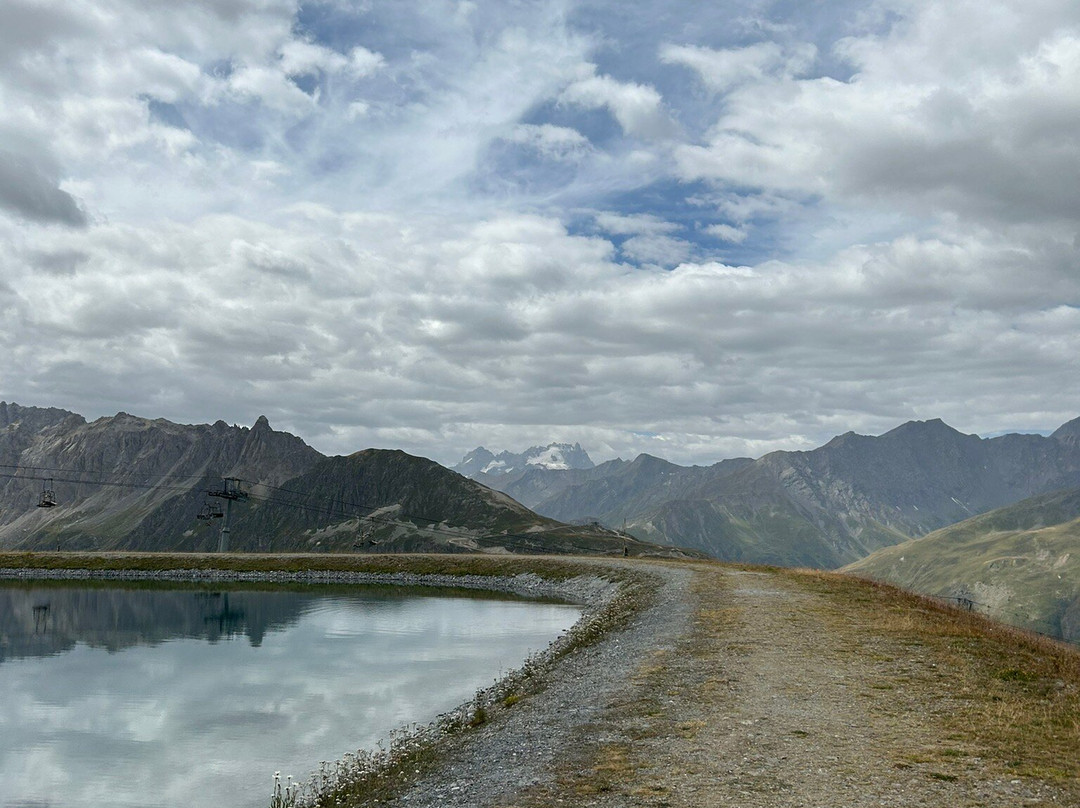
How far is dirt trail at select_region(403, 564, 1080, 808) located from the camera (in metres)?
18.3

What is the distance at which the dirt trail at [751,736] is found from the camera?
18266 mm

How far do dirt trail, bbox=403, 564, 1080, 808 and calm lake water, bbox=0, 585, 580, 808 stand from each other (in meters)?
11.4

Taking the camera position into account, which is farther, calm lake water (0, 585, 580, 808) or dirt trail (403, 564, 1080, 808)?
calm lake water (0, 585, 580, 808)

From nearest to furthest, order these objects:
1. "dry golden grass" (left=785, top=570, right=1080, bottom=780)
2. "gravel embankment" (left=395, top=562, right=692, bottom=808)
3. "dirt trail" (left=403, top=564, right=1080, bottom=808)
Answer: "dirt trail" (left=403, top=564, right=1080, bottom=808), "dry golden grass" (left=785, top=570, right=1080, bottom=780), "gravel embankment" (left=395, top=562, right=692, bottom=808)

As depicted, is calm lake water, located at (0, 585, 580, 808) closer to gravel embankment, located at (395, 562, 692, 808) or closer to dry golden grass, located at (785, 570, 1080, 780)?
gravel embankment, located at (395, 562, 692, 808)

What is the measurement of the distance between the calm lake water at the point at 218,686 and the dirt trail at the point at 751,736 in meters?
11.4

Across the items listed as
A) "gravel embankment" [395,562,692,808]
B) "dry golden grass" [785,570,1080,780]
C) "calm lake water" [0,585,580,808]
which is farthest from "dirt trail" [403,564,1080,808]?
"calm lake water" [0,585,580,808]

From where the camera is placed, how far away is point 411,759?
26.8m

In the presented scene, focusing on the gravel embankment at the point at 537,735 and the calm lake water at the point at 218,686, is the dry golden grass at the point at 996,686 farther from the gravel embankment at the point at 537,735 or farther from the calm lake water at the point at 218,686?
the calm lake water at the point at 218,686

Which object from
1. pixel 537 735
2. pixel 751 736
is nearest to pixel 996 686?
pixel 751 736

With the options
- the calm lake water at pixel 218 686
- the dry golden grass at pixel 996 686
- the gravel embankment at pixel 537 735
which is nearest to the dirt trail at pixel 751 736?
the gravel embankment at pixel 537 735

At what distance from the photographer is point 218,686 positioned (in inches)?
2078

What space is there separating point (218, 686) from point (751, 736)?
42395 millimetres

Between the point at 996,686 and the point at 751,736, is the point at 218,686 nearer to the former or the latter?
the point at 751,736
